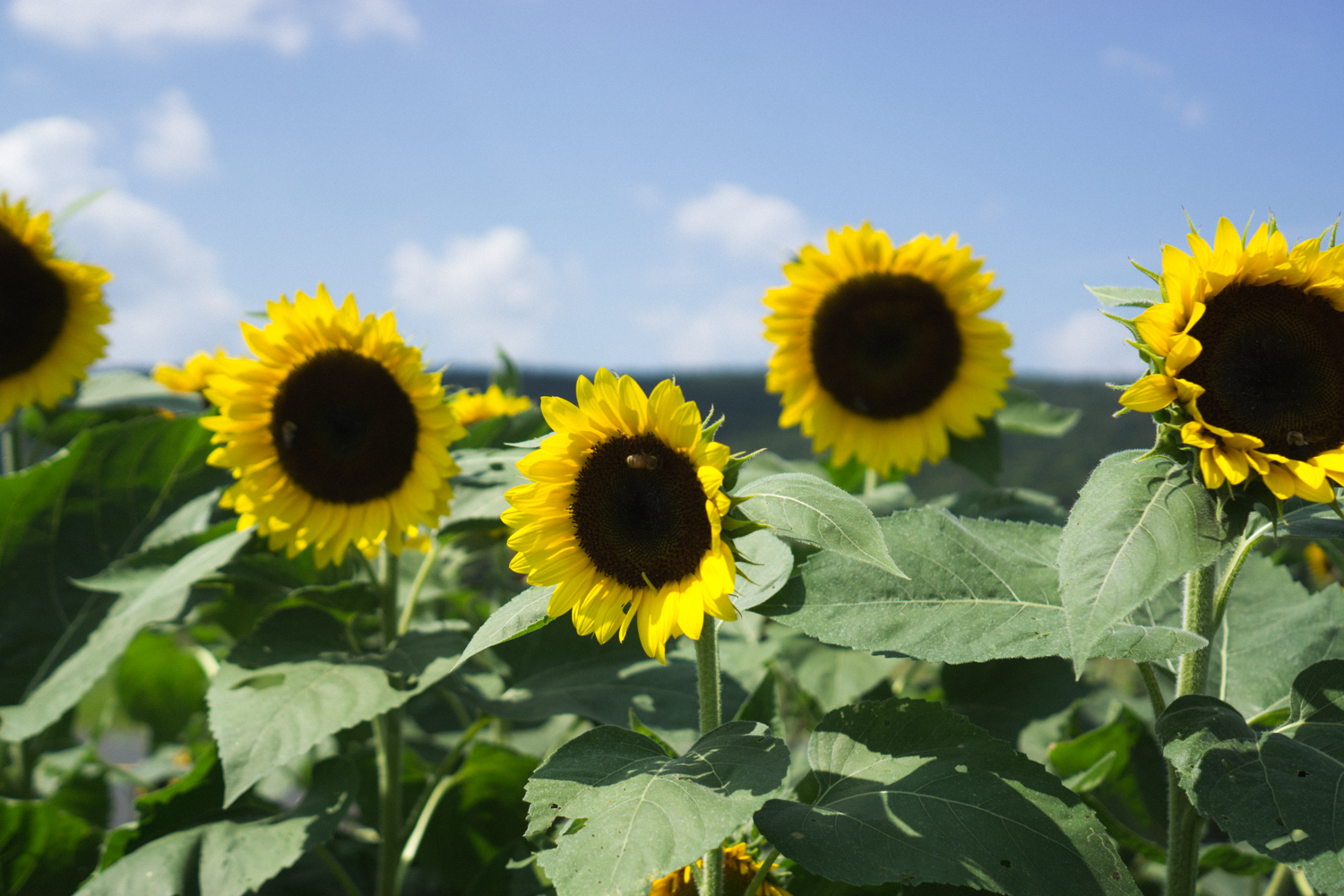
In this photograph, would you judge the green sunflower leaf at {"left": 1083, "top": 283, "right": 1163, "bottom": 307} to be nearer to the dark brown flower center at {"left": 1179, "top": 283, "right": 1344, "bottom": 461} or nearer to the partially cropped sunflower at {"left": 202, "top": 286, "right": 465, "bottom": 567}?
the dark brown flower center at {"left": 1179, "top": 283, "right": 1344, "bottom": 461}

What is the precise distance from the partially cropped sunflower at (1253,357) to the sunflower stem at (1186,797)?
23 cm

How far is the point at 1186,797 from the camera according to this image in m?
1.22

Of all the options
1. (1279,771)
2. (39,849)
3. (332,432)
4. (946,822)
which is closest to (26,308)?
(332,432)

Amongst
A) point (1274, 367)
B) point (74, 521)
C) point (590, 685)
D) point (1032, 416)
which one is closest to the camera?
point (1274, 367)

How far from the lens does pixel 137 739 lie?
3.80m

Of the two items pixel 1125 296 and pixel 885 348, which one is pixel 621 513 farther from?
pixel 885 348

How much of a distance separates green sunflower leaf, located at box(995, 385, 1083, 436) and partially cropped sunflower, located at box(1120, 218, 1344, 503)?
133 centimetres

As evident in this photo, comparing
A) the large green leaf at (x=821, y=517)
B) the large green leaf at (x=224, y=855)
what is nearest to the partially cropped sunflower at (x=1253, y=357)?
the large green leaf at (x=821, y=517)

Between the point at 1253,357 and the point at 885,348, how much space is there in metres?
1.36

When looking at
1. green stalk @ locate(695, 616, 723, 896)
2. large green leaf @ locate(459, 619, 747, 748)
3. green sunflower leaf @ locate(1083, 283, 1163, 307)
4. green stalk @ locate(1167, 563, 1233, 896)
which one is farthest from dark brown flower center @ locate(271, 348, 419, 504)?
green stalk @ locate(1167, 563, 1233, 896)

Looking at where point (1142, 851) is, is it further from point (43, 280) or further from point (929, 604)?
point (43, 280)

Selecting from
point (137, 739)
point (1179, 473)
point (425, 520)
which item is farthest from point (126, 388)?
point (1179, 473)

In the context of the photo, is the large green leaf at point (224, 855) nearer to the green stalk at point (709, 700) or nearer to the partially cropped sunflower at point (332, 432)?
Result: the partially cropped sunflower at point (332, 432)

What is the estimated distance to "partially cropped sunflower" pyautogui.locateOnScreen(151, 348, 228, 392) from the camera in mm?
2168
